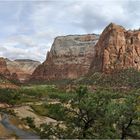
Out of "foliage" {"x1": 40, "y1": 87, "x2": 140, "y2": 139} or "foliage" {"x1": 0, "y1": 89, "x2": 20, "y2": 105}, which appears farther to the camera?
"foliage" {"x1": 0, "y1": 89, "x2": 20, "y2": 105}

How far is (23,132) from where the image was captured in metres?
77.3

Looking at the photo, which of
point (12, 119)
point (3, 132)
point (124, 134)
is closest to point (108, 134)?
point (124, 134)

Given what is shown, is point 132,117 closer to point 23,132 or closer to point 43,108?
point 23,132

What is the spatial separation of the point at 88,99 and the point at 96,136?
159 inches

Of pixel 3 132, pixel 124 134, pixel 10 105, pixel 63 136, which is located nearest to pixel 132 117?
pixel 124 134

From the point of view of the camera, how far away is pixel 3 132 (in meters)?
71.1

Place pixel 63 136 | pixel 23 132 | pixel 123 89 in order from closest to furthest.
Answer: pixel 63 136, pixel 23 132, pixel 123 89

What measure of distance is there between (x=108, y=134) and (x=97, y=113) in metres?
2.77

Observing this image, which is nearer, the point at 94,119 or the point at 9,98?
the point at 94,119

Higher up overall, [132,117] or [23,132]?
[132,117]

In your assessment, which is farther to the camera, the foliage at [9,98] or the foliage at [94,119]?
the foliage at [9,98]

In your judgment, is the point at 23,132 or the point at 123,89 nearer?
the point at 23,132

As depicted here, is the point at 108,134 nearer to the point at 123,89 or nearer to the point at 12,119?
the point at 12,119

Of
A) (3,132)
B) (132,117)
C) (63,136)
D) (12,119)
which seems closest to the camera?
(63,136)
